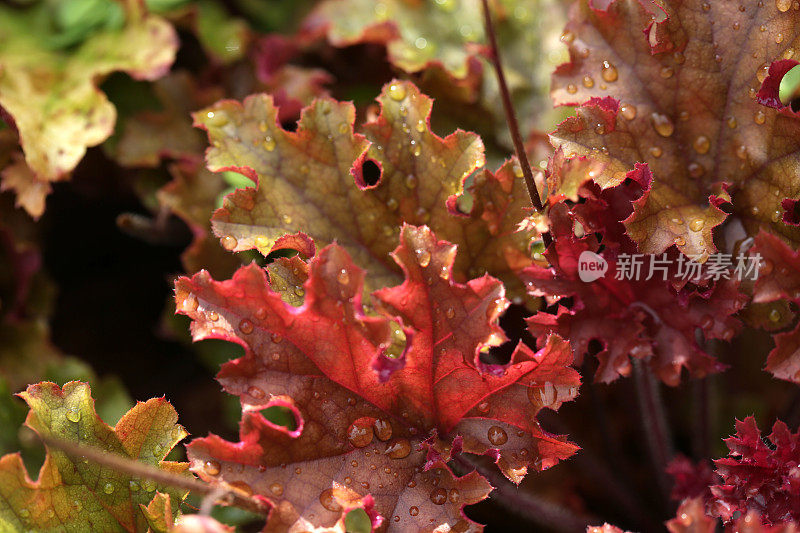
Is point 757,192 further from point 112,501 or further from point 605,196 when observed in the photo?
point 112,501

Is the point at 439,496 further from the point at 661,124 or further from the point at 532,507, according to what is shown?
the point at 661,124

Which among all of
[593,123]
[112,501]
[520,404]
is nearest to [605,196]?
[593,123]

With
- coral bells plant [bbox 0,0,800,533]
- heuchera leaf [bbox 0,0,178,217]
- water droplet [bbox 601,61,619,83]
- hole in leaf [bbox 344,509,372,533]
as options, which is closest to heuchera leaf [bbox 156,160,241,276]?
coral bells plant [bbox 0,0,800,533]

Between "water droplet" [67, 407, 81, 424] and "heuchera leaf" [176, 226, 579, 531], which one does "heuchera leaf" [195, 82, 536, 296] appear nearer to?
"heuchera leaf" [176, 226, 579, 531]

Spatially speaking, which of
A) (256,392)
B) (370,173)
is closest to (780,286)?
(256,392)

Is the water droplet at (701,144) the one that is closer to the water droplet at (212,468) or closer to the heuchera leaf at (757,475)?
the heuchera leaf at (757,475)

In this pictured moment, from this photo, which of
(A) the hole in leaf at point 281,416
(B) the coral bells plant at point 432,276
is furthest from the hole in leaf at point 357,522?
(A) the hole in leaf at point 281,416
